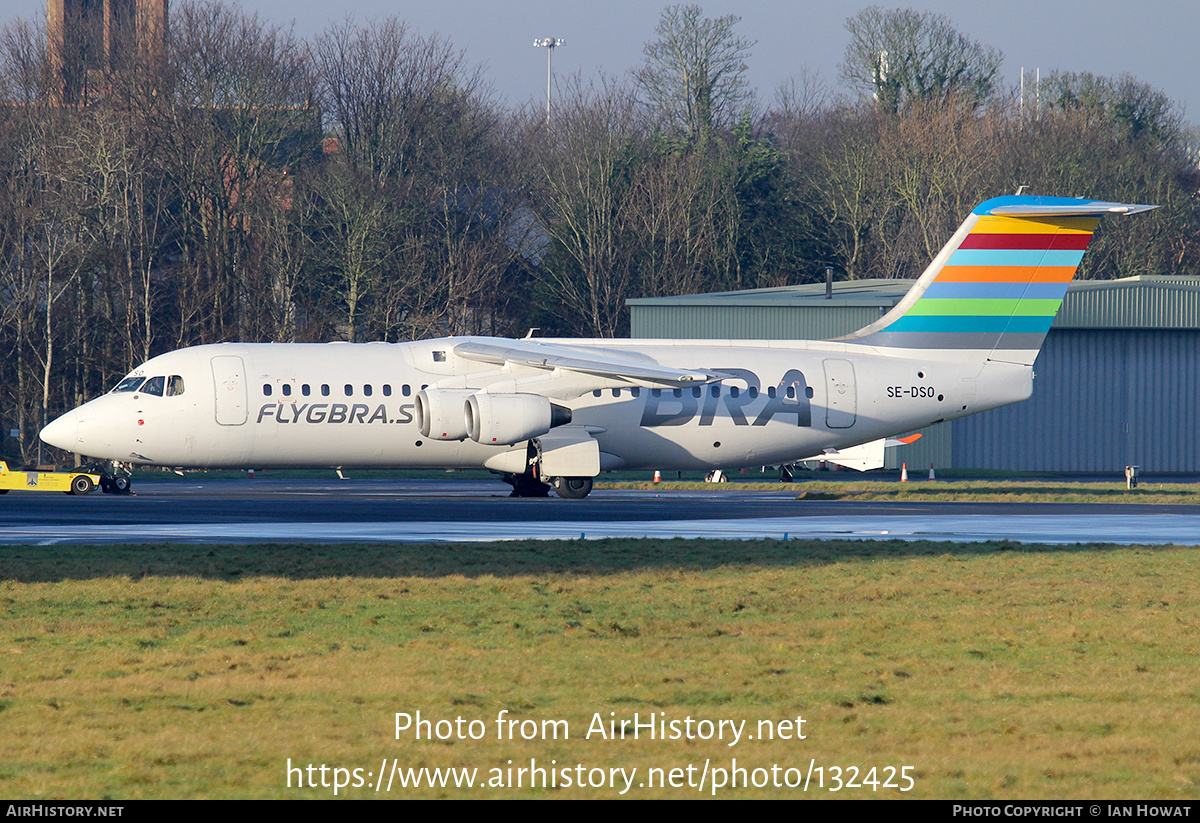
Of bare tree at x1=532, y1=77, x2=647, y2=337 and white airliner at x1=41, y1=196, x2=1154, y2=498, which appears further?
bare tree at x1=532, y1=77, x2=647, y2=337

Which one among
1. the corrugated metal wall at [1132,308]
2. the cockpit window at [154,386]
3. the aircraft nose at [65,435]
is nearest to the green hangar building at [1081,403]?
the corrugated metal wall at [1132,308]

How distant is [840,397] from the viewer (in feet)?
98.3

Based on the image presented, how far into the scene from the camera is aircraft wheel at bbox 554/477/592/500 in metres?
28.8

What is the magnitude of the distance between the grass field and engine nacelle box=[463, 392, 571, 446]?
9.29 meters

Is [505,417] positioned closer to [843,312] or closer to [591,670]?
[591,670]

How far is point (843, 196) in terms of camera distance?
65000 mm

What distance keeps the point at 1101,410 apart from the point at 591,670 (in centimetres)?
4139

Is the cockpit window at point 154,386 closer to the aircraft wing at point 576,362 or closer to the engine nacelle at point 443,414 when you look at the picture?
the engine nacelle at point 443,414

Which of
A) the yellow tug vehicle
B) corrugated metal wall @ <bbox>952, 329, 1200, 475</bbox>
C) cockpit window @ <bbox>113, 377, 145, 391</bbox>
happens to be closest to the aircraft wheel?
cockpit window @ <bbox>113, 377, 145, 391</bbox>

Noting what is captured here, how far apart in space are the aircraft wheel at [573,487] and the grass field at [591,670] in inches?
436

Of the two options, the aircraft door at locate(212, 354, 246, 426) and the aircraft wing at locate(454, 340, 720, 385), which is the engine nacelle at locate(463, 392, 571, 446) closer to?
the aircraft wing at locate(454, 340, 720, 385)

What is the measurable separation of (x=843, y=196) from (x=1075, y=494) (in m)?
35.2

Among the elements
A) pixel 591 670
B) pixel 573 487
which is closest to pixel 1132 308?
pixel 573 487

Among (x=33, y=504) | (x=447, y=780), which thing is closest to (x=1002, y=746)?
(x=447, y=780)
